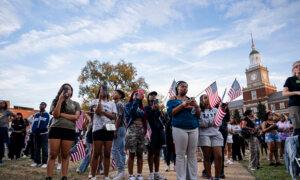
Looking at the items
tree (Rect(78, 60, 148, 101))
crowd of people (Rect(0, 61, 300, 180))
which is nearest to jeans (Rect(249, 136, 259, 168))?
crowd of people (Rect(0, 61, 300, 180))

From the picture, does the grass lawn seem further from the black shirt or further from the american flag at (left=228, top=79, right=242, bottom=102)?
the black shirt

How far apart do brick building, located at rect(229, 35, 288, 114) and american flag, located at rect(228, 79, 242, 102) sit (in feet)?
243

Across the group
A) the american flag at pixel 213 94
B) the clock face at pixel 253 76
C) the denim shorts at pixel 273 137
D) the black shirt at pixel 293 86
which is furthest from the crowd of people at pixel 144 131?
the clock face at pixel 253 76

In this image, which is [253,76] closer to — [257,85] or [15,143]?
[257,85]

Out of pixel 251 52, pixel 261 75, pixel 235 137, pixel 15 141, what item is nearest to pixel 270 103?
pixel 261 75

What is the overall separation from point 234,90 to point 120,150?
11.1ft

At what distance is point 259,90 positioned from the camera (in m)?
79.3

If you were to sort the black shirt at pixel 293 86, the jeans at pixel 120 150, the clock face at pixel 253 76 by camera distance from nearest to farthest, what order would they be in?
the black shirt at pixel 293 86 → the jeans at pixel 120 150 → the clock face at pixel 253 76

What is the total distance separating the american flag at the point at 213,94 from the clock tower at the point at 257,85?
75336mm

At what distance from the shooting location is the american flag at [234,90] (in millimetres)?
7616

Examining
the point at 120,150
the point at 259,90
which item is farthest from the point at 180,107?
the point at 259,90

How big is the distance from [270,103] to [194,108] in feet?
259

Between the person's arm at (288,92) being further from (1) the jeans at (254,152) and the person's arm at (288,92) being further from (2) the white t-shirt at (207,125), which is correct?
(1) the jeans at (254,152)

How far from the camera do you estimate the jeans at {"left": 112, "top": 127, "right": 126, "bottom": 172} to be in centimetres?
675
